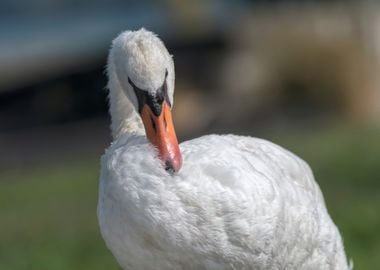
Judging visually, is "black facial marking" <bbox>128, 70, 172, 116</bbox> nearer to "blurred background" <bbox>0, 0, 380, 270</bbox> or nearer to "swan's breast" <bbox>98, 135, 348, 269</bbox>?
"swan's breast" <bbox>98, 135, 348, 269</bbox>

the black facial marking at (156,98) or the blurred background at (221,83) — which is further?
the blurred background at (221,83)

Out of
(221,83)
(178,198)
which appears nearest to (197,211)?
(178,198)

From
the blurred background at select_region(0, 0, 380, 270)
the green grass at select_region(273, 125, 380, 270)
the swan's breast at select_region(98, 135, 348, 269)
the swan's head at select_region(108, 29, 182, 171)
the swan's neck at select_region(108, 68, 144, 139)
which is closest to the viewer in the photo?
the swan's breast at select_region(98, 135, 348, 269)

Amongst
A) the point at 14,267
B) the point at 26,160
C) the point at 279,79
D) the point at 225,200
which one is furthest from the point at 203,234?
the point at 279,79

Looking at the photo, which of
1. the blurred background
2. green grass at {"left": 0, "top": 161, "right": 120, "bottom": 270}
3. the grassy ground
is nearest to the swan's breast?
the grassy ground

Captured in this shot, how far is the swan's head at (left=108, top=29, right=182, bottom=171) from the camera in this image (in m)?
6.44

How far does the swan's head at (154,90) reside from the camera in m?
6.44

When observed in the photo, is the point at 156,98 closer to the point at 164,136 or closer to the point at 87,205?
the point at 164,136

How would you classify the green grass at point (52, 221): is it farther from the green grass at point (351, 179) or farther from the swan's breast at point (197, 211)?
the swan's breast at point (197, 211)

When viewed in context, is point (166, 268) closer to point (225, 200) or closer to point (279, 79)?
point (225, 200)

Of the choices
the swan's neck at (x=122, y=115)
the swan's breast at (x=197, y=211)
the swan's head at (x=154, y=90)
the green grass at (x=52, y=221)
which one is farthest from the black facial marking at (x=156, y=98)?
the green grass at (x=52, y=221)

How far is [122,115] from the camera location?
24.8 ft

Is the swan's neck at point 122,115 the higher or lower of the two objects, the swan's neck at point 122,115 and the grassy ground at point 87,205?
the higher

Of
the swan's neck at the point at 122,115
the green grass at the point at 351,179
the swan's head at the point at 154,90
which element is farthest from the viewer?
the green grass at the point at 351,179
